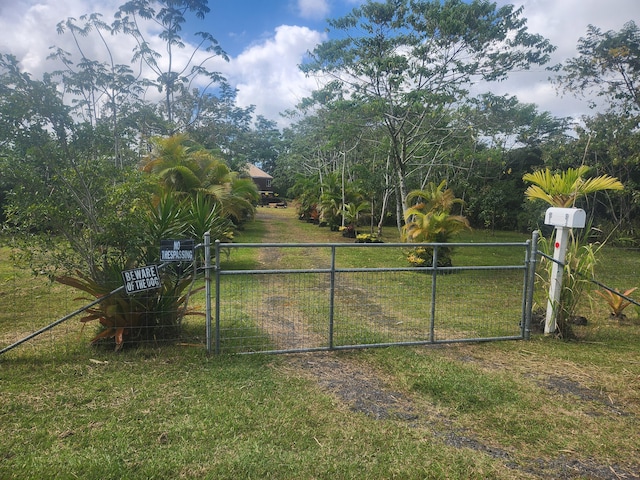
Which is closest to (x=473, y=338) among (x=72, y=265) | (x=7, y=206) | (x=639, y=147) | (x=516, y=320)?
(x=516, y=320)

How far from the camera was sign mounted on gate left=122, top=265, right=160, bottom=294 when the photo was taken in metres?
4.25

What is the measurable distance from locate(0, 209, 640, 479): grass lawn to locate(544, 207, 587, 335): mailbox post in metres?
0.59

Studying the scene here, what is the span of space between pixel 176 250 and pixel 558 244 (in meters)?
4.44

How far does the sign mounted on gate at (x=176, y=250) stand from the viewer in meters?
4.32

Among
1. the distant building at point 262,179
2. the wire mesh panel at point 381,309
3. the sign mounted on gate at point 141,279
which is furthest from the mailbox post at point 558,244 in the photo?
the distant building at point 262,179

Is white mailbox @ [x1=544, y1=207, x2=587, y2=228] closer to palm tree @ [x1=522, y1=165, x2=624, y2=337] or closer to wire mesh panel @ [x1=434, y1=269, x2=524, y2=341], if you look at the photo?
palm tree @ [x1=522, y1=165, x2=624, y2=337]

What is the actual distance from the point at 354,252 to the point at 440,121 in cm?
541

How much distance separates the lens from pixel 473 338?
5.32m

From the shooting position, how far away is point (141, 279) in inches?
169

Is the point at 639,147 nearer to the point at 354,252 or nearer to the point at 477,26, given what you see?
the point at 477,26

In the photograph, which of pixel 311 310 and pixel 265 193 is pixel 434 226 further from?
pixel 265 193

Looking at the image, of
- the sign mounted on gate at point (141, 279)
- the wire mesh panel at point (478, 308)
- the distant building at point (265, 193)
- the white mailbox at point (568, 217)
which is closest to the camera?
the sign mounted on gate at point (141, 279)

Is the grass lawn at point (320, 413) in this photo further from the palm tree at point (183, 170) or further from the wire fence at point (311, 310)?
the palm tree at point (183, 170)

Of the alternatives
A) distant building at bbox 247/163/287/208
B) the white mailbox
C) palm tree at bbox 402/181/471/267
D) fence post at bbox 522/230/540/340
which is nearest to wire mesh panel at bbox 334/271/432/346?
palm tree at bbox 402/181/471/267
